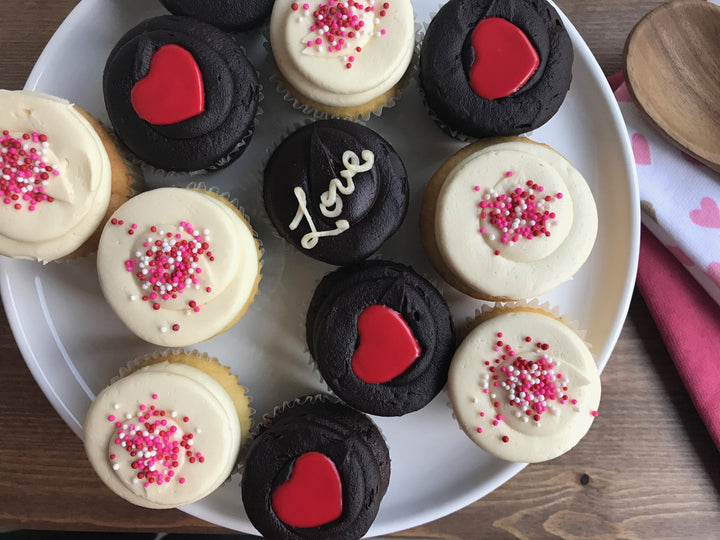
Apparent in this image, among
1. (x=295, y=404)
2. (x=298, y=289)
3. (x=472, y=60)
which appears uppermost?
(x=472, y=60)

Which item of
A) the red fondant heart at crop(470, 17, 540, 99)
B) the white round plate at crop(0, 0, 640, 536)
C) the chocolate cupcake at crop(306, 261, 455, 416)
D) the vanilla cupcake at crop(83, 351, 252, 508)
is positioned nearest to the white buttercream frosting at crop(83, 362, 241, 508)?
the vanilla cupcake at crop(83, 351, 252, 508)

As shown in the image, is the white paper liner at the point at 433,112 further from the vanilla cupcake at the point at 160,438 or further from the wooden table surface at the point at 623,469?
the vanilla cupcake at the point at 160,438

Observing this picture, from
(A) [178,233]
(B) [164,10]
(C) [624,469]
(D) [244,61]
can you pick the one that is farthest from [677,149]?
(B) [164,10]

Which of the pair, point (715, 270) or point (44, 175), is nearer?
point (44, 175)

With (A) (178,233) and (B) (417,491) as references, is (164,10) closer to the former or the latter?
(A) (178,233)

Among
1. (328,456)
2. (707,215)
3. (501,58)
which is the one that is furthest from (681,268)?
(328,456)

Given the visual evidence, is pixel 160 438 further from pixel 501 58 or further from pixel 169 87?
pixel 501 58
